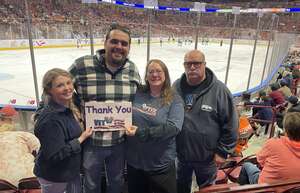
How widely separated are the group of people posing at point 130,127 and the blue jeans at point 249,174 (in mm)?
370

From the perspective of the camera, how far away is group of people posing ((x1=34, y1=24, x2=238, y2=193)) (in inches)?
70.3

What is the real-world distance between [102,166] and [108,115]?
400 mm

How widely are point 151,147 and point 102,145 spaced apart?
0.33 metres

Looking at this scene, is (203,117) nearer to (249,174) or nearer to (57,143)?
(249,174)

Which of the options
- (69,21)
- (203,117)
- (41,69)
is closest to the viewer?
(203,117)

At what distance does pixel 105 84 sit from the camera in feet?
6.38

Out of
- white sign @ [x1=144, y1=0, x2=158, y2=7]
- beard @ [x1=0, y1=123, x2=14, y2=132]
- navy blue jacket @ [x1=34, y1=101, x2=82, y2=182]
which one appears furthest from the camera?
white sign @ [x1=144, y1=0, x2=158, y2=7]

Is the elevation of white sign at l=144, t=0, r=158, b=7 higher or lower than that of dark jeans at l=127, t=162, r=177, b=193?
higher

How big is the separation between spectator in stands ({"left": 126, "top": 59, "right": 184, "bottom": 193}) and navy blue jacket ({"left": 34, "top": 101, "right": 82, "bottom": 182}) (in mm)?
367

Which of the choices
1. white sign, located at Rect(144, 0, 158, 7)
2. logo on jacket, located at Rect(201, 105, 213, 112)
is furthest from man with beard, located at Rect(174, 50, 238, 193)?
white sign, located at Rect(144, 0, 158, 7)

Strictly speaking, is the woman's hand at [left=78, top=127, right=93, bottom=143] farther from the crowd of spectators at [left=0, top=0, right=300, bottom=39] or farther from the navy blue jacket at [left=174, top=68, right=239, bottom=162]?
the crowd of spectators at [left=0, top=0, right=300, bottom=39]

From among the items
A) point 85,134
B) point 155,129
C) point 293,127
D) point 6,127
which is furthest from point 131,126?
point 6,127

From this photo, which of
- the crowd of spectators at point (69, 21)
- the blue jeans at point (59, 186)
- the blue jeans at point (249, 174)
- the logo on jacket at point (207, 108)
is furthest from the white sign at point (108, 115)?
the crowd of spectators at point (69, 21)

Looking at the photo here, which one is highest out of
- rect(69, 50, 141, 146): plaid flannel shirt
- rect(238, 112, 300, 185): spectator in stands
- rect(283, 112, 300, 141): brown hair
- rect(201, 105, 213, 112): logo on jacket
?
rect(69, 50, 141, 146): plaid flannel shirt
